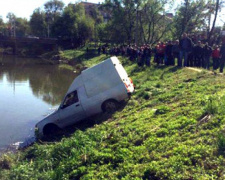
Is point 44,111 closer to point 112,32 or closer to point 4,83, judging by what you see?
point 4,83

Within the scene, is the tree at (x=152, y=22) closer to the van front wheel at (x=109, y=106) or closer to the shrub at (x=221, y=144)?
the van front wheel at (x=109, y=106)

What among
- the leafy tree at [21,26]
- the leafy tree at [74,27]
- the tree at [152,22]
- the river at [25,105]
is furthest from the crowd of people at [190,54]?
the leafy tree at [21,26]

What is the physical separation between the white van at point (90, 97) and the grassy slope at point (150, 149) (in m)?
1.35

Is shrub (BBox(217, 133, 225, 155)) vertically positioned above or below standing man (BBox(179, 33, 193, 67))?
below

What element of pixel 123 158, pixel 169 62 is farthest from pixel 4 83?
pixel 123 158

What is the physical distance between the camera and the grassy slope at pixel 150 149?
5816 mm

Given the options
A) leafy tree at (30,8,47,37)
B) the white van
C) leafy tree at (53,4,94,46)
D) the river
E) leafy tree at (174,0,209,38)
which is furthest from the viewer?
leafy tree at (30,8,47,37)

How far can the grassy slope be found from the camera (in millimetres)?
5816

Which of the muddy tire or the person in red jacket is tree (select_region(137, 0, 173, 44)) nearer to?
the person in red jacket

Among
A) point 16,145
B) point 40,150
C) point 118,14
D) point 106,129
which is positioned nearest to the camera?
point 40,150

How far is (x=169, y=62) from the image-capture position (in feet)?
60.7

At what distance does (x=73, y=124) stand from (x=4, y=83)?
1730 cm

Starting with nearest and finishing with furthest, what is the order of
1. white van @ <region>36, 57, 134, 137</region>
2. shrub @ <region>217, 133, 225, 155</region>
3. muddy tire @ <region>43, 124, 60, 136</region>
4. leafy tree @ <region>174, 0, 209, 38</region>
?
shrub @ <region>217, 133, 225, 155</region>
white van @ <region>36, 57, 134, 137</region>
muddy tire @ <region>43, 124, 60, 136</region>
leafy tree @ <region>174, 0, 209, 38</region>

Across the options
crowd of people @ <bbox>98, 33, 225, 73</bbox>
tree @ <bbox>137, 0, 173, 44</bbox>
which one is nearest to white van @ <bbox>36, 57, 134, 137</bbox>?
crowd of people @ <bbox>98, 33, 225, 73</bbox>
